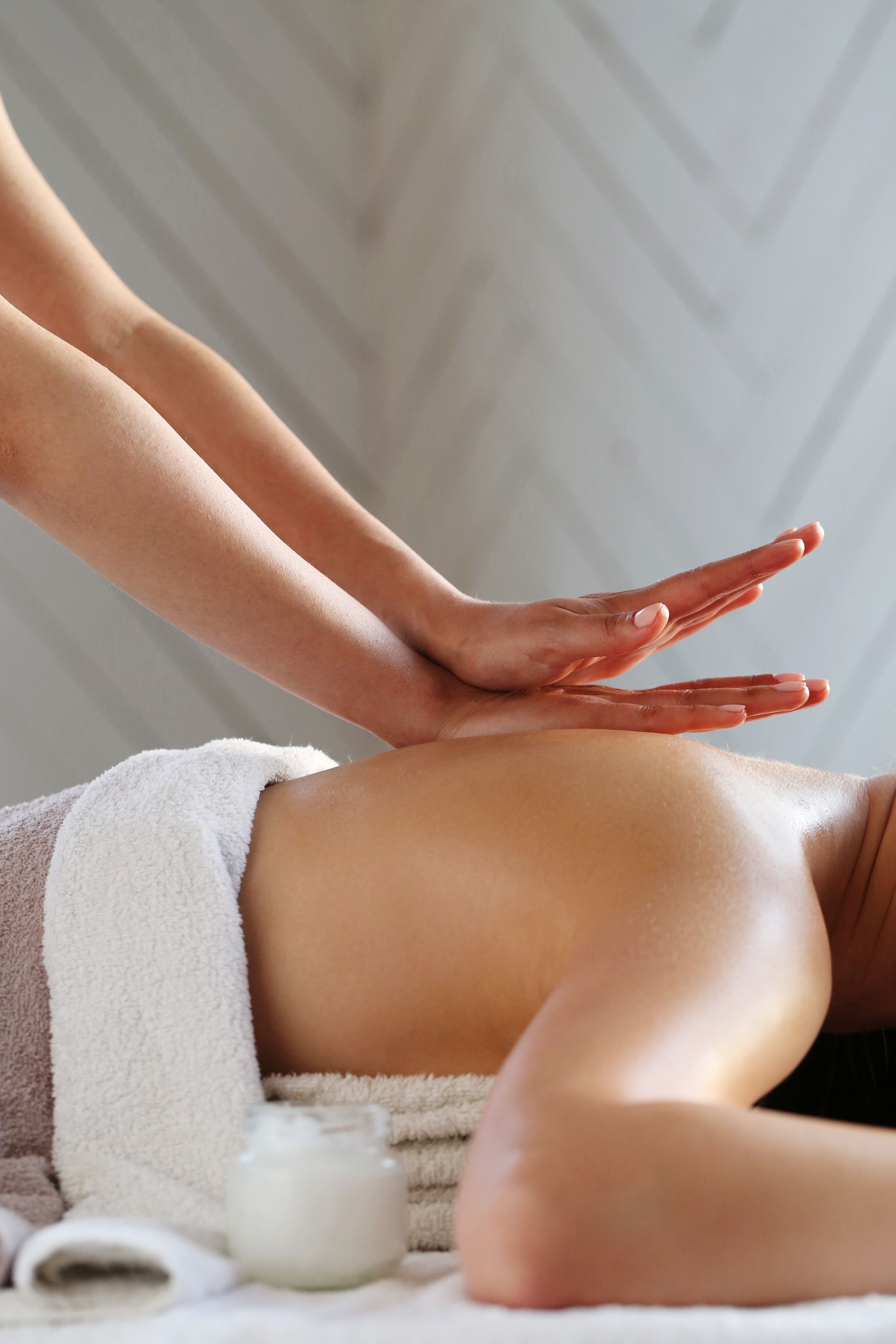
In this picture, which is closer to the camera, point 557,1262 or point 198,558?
point 557,1262

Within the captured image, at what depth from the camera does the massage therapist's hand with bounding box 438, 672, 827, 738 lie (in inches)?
37.8

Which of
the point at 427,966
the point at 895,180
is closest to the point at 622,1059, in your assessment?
the point at 427,966

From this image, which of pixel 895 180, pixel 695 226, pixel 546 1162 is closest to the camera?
pixel 546 1162

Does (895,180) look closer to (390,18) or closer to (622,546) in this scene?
(622,546)

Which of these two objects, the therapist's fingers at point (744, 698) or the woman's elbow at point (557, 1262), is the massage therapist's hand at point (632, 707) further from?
the woman's elbow at point (557, 1262)

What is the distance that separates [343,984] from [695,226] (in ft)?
5.55

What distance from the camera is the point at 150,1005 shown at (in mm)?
713

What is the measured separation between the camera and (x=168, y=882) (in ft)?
2.41

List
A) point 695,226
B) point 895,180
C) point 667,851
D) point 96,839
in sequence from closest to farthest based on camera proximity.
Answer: point 667,851 → point 96,839 → point 895,180 → point 695,226

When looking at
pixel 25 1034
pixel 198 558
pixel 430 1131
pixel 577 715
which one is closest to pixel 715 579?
pixel 577 715

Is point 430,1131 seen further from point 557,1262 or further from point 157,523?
point 157,523

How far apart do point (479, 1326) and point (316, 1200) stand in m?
0.11

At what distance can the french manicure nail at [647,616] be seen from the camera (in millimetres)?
949

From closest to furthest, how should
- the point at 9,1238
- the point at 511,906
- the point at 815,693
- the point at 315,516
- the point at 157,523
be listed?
the point at 9,1238 → the point at 511,906 → the point at 157,523 → the point at 815,693 → the point at 315,516
